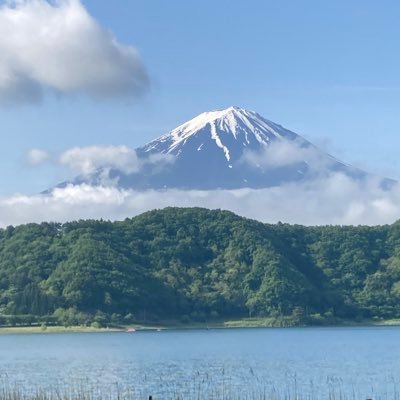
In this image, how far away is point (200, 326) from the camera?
109062 millimetres

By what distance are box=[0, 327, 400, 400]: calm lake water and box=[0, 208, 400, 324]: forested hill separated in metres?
20.9

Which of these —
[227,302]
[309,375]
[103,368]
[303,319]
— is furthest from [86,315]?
[309,375]

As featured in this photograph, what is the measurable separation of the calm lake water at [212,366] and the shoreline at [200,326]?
15367 millimetres

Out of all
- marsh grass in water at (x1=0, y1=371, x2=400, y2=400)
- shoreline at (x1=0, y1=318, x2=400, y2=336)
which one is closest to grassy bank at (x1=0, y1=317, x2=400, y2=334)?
shoreline at (x1=0, y1=318, x2=400, y2=336)

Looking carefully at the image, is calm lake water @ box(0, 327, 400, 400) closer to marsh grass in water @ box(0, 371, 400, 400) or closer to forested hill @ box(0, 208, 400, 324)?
marsh grass in water @ box(0, 371, 400, 400)

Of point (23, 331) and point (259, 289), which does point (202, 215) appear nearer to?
point (259, 289)

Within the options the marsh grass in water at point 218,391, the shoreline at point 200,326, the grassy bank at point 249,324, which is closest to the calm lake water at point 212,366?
the marsh grass in water at point 218,391

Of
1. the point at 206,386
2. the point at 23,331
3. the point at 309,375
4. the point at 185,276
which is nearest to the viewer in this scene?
the point at 206,386

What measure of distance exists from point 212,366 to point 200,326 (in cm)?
5832

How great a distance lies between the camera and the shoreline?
98875 millimetres

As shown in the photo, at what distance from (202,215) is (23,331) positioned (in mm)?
37770

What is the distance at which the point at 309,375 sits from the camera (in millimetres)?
44969

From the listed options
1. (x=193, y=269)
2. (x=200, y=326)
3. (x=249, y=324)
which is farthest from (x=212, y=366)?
(x=193, y=269)

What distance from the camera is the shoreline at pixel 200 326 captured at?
98.9 metres
